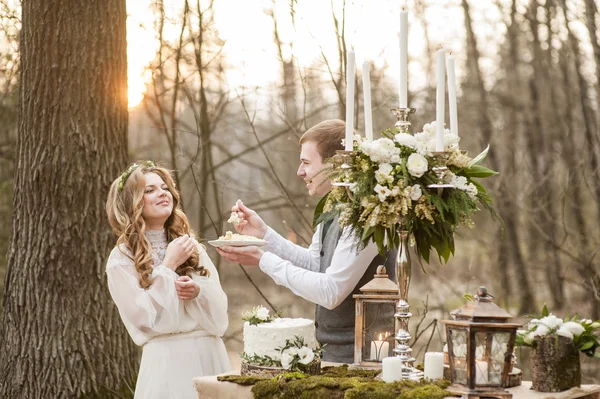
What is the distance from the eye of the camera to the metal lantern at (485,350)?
264 cm

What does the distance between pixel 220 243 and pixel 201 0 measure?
4.35 m

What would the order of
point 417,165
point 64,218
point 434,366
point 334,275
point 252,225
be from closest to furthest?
point 417,165 < point 434,366 < point 334,275 < point 252,225 < point 64,218

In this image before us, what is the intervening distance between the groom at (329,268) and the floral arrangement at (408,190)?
30 centimetres

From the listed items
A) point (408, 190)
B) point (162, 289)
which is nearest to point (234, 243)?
point (162, 289)

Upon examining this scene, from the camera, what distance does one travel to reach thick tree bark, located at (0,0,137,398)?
4988 millimetres

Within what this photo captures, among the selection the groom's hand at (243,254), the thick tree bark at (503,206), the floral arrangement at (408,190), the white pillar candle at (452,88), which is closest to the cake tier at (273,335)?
the floral arrangement at (408,190)

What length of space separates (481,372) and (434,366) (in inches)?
9.9

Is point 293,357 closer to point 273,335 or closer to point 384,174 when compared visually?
point 273,335

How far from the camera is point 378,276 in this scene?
3160 mm

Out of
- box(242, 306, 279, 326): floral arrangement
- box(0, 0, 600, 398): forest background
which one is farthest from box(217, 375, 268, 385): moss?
box(0, 0, 600, 398): forest background

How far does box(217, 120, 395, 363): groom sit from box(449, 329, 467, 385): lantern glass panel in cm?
63

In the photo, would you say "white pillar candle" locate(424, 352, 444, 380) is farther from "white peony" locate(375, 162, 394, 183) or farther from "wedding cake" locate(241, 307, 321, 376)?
"white peony" locate(375, 162, 394, 183)

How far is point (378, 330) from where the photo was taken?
315 centimetres

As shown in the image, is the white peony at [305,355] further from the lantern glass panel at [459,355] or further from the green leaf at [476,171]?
the green leaf at [476,171]
